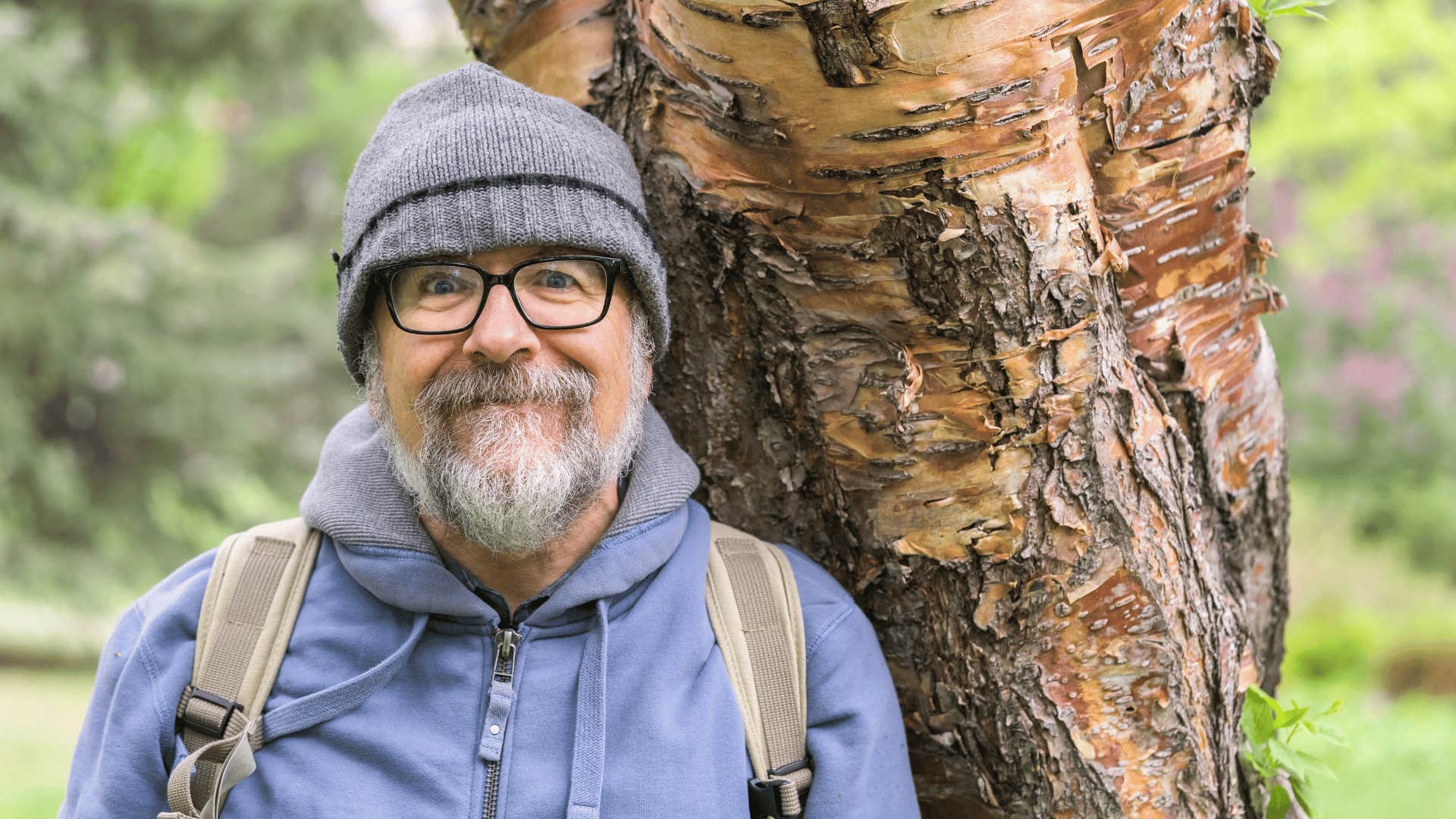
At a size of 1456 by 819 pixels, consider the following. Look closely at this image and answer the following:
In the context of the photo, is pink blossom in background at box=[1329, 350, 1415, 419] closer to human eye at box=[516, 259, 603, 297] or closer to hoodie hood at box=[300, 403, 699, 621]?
hoodie hood at box=[300, 403, 699, 621]

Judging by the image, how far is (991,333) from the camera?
5.85ft

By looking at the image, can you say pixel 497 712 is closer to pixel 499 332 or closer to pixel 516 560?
pixel 516 560

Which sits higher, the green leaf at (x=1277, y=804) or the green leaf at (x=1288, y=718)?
the green leaf at (x=1288, y=718)

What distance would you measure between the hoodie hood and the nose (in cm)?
33

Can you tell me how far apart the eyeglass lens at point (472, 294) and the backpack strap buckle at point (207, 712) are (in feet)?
2.35

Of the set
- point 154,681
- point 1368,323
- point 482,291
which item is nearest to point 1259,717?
point 482,291

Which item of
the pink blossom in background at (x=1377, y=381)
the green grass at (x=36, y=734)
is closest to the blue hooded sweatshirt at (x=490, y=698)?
the green grass at (x=36, y=734)

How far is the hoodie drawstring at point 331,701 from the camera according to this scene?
1889 mm

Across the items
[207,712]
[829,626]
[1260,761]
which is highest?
[829,626]

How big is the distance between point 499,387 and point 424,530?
0.32 metres

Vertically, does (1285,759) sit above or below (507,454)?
below

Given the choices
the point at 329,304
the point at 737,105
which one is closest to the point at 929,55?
the point at 737,105

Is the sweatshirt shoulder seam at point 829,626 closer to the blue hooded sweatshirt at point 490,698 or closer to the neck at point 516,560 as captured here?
the blue hooded sweatshirt at point 490,698

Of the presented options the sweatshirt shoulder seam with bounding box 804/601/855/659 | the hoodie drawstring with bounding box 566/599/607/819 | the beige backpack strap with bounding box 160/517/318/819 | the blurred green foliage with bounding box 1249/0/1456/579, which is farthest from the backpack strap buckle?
the blurred green foliage with bounding box 1249/0/1456/579
